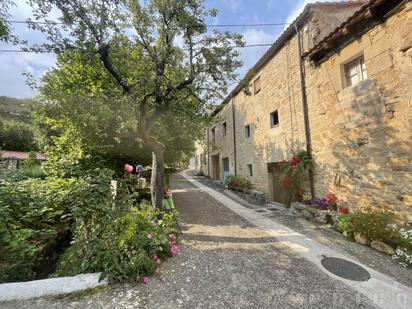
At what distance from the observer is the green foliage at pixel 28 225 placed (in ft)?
8.70

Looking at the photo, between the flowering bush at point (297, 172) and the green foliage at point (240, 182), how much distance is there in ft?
9.41

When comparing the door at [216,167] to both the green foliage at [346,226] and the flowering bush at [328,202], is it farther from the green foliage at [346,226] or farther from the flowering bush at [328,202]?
the green foliage at [346,226]

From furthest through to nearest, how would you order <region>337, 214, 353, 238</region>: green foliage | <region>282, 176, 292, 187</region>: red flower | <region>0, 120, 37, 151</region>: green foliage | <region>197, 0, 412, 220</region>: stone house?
<region>0, 120, 37, 151</region>: green foliage < <region>282, 176, 292, 187</region>: red flower < <region>337, 214, 353, 238</region>: green foliage < <region>197, 0, 412, 220</region>: stone house

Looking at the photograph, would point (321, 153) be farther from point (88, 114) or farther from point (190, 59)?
point (88, 114)

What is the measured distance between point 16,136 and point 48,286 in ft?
102

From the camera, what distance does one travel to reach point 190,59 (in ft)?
18.2

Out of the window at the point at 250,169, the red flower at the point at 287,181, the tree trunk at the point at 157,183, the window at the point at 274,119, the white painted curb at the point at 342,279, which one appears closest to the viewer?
the white painted curb at the point at 342,279

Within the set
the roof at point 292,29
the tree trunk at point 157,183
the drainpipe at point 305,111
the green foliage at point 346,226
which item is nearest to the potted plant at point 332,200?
the drainpipe at point 305,111

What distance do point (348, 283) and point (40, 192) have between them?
20.0ft

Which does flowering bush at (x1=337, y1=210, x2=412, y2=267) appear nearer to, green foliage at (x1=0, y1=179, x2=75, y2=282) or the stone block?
the stone block

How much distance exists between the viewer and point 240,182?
1032cm

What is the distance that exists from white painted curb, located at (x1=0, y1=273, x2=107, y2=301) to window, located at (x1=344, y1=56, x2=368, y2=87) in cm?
722

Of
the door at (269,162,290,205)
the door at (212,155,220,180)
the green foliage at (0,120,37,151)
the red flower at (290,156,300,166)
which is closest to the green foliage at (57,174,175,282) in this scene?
the red flower at (290,156,300,166)

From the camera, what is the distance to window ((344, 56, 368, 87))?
4.96 m
